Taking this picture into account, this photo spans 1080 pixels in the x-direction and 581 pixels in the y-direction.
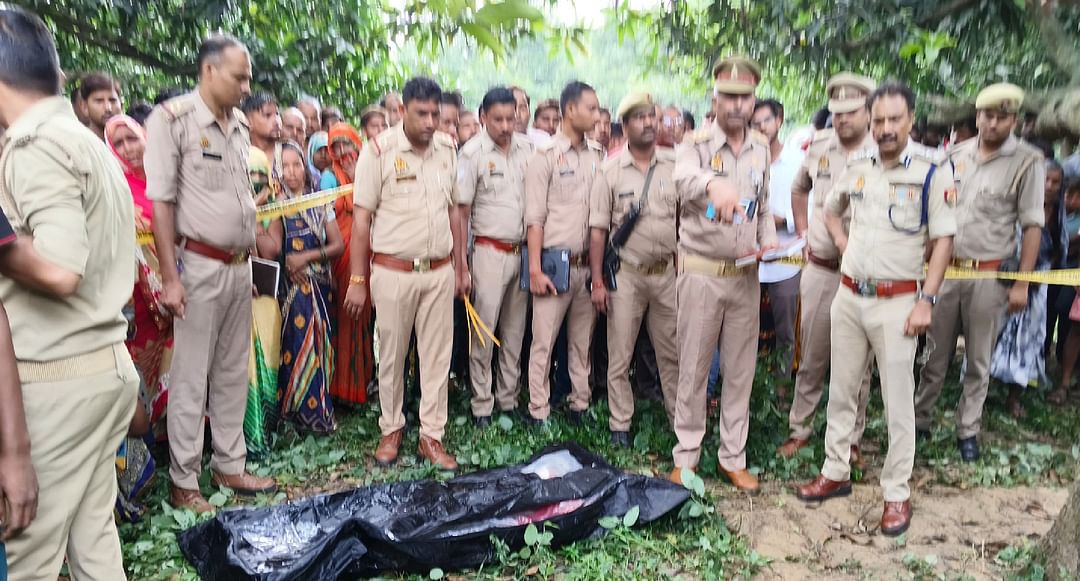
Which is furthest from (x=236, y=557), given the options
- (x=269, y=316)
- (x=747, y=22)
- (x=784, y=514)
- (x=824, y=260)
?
(x=747, y=22)

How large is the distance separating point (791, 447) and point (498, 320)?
1.85m

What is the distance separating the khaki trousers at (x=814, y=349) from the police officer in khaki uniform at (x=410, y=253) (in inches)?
76.2

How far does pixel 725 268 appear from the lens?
3.76 metres

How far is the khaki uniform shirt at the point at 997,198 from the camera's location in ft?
13.5

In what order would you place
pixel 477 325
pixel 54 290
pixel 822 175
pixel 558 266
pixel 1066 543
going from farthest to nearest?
pixel 477 325 → pixel 558 266 → pixel 822 175 → pixel 1066 543 → pixel 54 290

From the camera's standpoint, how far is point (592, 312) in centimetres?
470

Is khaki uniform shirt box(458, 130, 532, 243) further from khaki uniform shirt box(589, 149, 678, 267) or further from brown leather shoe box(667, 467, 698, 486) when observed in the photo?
brown leather shoe box(667, 467, 698, 486)

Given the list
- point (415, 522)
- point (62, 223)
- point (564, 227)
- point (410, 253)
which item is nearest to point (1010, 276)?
point (564, 227)

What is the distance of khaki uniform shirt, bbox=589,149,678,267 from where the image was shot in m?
4.18

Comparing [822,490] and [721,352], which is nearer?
[822,490]

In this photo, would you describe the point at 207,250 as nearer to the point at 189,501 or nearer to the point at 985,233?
the point at 189,501

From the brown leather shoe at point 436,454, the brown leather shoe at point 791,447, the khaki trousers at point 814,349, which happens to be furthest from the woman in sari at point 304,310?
the khaki trousers at point 814,349

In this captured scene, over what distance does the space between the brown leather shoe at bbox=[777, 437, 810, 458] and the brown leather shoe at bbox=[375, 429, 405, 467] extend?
2.06m

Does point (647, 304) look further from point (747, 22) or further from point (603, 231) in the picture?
point (747, 22)
